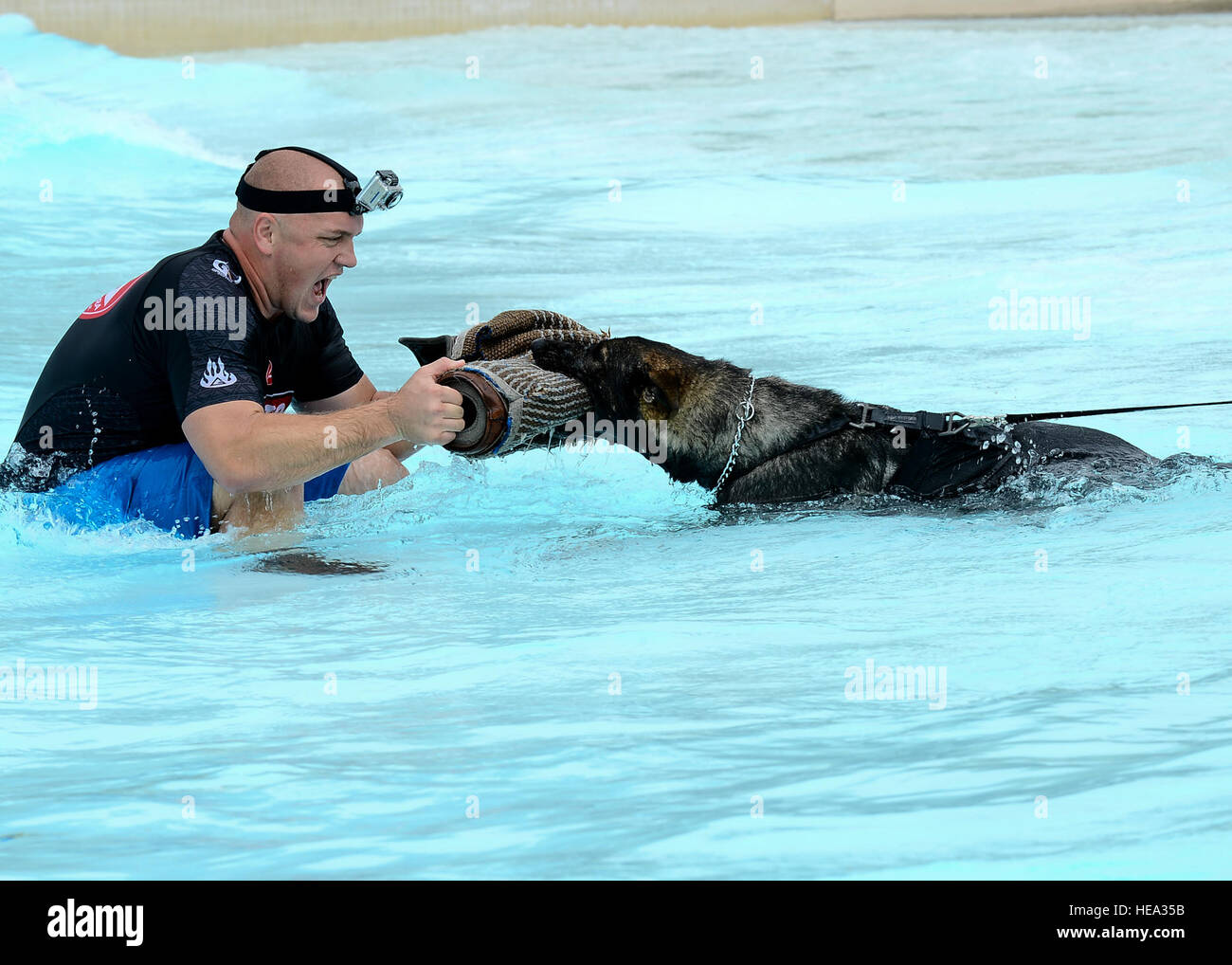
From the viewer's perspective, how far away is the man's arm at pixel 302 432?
412 centimetres

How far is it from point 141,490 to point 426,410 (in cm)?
114

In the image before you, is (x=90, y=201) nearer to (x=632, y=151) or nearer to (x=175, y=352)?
(x=632, y=151)

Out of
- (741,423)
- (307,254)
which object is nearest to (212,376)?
(307,254)

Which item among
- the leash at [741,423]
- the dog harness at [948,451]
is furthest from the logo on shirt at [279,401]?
the dog harness at [948,451]

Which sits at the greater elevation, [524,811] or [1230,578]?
[1230,578]

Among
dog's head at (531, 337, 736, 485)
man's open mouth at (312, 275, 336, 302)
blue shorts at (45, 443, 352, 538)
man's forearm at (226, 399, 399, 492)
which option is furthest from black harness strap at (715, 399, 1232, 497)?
blue shorts at (45, 443, 352, 538)

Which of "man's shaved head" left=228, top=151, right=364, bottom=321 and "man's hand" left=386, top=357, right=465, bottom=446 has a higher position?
"man's shaved head" left=228, top=151, right=364, bottom=321

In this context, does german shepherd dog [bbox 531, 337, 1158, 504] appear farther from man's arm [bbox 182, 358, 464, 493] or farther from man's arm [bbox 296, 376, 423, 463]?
man's arm [bbox 182, 358, 464, 493]

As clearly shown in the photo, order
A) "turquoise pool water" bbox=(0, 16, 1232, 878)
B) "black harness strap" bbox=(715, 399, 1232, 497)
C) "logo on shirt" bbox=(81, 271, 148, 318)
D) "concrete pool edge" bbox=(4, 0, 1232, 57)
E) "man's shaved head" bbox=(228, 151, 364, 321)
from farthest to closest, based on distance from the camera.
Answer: "concrete pool edge" bbox=(4, 0, 1232, 57) → "black harness strap" bbox=(715, 399, 1232, 497) → "logo on shirt" bbox=(81, 271, 148, 318) → "man's shaved head" bbox=(228, 151, 364, 321) → "turquoise pool water" bbox=(0, 16, 1232, 878)

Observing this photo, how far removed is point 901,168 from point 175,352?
12617 millimetres

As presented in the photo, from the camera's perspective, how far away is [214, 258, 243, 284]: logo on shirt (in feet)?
14.3

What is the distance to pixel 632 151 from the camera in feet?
55.3
